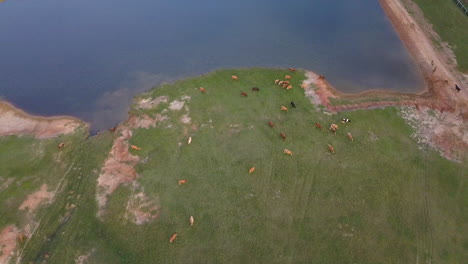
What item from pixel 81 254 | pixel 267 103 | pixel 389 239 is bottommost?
pixel 81 254

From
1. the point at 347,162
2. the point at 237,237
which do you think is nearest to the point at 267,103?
the point at 347,162

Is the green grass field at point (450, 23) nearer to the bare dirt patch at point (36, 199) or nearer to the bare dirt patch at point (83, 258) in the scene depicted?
the bare dirt patch at point (83, 258)

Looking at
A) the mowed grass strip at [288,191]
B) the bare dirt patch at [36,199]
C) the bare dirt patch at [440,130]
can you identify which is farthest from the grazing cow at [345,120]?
the bare dirt patch at [36,199]

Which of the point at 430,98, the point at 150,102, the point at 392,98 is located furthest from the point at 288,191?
the point at 430,98

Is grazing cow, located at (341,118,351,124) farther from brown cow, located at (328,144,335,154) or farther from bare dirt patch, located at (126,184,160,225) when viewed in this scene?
bare dirt patch, located at (126,184,160,225)

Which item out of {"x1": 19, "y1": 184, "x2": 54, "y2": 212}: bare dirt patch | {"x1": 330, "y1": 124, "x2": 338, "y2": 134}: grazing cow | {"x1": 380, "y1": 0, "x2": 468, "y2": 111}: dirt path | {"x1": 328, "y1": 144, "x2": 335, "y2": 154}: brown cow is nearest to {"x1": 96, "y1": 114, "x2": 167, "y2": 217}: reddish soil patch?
{"x1": 19, "y1": 184, "x2": 54, "y2": 212}: bare dirt patch

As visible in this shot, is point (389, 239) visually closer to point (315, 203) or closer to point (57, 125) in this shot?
point (315, 203)
